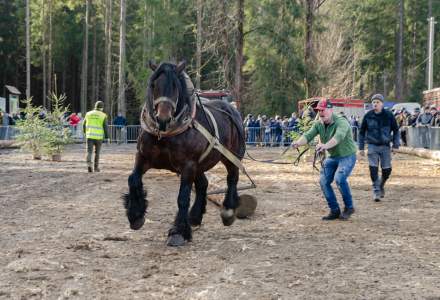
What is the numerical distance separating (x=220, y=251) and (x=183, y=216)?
63 centimetres

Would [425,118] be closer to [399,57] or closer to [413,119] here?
[413,119]

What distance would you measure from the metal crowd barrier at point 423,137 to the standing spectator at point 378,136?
10935mm

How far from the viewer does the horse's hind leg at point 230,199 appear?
775 cm

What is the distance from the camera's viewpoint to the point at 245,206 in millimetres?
8477

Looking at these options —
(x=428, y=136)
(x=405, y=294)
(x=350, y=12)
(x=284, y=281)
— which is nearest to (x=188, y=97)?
(x=284, y=281)

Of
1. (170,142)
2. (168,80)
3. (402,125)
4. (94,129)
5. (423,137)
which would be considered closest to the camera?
(168,80)

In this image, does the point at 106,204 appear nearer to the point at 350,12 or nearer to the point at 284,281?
the point at 284,281

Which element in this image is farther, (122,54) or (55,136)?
(122,54)

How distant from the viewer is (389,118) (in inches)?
411

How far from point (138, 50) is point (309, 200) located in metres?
36.4

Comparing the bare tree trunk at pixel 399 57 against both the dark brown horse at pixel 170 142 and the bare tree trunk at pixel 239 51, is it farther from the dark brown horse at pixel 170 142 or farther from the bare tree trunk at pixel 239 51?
the dark brown horse at pixel 170 142

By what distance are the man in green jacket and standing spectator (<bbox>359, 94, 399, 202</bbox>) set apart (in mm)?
2186

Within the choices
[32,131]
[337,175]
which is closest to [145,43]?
[32,131]

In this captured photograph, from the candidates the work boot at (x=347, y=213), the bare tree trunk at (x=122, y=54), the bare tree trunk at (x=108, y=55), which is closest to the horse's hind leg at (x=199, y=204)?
the work boot at (x=347, y=213)
